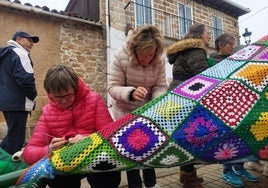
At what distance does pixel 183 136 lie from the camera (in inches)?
54.4

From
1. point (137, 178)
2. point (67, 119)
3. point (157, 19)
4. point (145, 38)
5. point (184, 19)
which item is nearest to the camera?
point (67, 119)

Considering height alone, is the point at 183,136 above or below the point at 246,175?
above

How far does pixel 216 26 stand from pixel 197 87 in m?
11.7

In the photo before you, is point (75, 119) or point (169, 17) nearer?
point (75, 119)

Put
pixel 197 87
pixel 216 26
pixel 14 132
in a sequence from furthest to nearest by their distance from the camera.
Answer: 1. pixel 216 26
2. pixel 14 132
3. pixel 197 87

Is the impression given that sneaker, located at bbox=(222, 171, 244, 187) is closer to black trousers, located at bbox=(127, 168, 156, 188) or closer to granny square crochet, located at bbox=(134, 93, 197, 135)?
black trousers, located at bbox=(127, 168, 156, 188)

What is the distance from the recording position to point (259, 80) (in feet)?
4.91

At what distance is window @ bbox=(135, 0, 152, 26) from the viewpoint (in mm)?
9664

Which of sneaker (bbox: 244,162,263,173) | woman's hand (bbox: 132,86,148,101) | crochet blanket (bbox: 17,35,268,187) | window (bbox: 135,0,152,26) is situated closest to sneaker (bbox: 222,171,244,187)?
sneaker (bbox: 244,162,263,173)

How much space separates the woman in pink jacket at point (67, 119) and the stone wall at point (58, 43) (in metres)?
5.16

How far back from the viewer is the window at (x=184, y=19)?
10.8m

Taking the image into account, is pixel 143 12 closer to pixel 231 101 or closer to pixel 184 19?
pixel 184 19

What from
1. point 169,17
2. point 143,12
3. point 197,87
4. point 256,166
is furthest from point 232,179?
point 169,17

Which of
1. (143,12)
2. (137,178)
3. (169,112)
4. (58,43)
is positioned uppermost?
(143,12)
